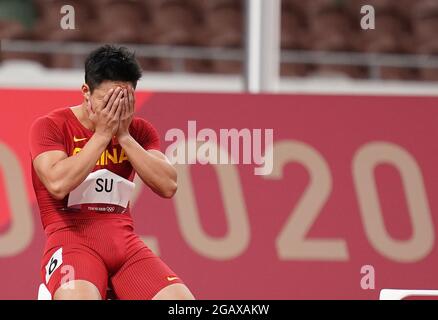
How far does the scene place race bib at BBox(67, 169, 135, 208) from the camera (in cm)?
292

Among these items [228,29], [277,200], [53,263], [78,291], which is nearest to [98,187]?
[53,263]

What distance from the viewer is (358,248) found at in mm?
4305

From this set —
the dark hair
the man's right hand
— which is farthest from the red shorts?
the dark hair

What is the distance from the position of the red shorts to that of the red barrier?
4.48 feet

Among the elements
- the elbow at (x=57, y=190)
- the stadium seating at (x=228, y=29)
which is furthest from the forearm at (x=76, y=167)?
the stadium seating at (x=228, y=29)

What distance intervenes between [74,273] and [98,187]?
316 mm

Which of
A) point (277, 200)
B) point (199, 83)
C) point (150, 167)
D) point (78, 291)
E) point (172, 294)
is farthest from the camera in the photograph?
point (199, 83)

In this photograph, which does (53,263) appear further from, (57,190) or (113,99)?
(113,99)

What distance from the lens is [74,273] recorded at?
272 centimetres

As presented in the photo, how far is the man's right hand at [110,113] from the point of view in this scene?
Result: 2787 millimetres

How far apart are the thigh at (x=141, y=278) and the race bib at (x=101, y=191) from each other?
0.19m

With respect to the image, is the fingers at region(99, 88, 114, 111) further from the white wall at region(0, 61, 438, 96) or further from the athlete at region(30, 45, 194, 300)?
the white wall at region(0, 61, 438, 96)

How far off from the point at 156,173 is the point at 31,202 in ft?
4.85

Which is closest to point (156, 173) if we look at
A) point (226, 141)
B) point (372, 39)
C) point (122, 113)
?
point (122, 113)
